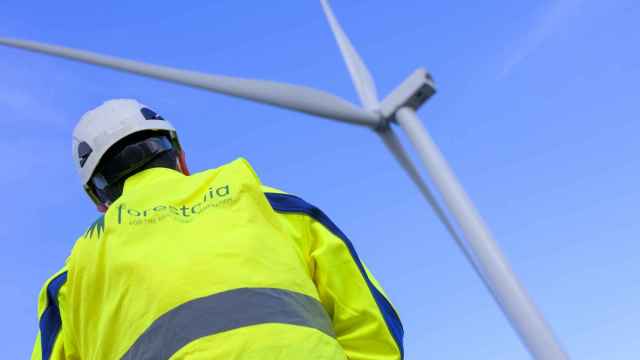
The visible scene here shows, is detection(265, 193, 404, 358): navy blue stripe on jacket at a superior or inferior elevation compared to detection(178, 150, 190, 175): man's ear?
inferior

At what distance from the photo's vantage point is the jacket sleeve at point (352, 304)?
627 cm

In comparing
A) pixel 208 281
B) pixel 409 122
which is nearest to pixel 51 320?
pixel 208 281

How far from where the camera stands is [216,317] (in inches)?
215

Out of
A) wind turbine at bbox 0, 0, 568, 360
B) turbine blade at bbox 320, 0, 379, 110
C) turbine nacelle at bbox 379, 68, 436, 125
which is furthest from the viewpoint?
turbine blade at bbox 320, 0, 379, 110

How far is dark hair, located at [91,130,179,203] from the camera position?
274 inches

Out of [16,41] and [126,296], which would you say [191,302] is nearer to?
[126,296]

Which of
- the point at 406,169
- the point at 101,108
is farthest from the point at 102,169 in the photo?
the point at 406,169

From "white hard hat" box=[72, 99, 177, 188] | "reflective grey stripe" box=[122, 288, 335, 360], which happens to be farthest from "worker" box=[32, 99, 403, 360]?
"white hard hat" box=[72, 99, 177, 188]

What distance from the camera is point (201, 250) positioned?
5781mm

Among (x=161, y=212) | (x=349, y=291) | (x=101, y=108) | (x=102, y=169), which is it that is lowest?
(x=349, y=291)

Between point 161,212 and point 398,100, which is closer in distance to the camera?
point 398,100

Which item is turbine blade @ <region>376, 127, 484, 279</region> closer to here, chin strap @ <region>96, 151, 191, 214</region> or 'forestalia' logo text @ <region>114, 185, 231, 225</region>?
'forestalia' logo text @ <region>114, 185, 231, 225</region>

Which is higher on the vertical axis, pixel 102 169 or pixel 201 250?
pixel 102 169

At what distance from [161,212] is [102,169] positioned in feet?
4.35
